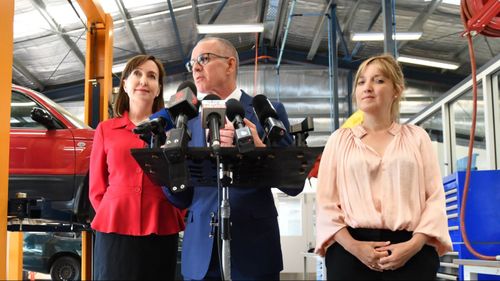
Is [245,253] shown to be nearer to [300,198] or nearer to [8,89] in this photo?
[8,89]

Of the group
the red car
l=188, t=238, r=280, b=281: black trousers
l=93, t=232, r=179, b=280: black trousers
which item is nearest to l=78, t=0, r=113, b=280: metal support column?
the red car

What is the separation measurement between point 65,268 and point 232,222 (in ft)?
25.8

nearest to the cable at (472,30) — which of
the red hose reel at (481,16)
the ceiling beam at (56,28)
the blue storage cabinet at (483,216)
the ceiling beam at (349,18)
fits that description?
the red hose reel at (481,16)

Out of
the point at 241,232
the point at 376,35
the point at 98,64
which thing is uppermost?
the point at 376,35

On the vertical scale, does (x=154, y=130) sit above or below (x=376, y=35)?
below

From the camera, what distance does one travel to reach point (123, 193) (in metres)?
2.43

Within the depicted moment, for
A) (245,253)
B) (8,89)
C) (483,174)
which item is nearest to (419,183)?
(245,253)

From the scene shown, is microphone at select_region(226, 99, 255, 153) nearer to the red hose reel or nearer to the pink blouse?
the pink blouse

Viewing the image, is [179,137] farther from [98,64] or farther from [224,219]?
[98,64]

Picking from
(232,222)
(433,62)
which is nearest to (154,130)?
(232,222)

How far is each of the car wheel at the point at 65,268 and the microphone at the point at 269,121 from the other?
7.99 metres

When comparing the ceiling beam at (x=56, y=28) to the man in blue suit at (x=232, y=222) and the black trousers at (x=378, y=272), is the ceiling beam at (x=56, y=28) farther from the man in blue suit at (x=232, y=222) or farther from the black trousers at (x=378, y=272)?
the black trousers at (x=378, y=272)

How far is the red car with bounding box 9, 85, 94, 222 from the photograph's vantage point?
4.51 m

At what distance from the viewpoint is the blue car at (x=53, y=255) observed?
9062mm
